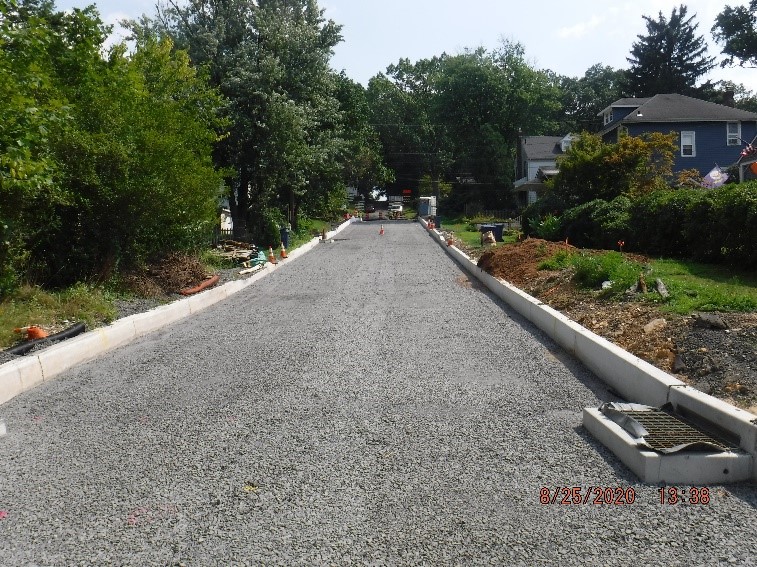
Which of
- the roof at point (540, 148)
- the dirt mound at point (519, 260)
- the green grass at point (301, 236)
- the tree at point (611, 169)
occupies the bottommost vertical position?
the green grass at point (301, 236)

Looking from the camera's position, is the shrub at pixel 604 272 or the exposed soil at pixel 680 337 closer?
the exposed soil at pixel 680 337

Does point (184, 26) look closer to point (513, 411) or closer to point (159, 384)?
point (159, 384)

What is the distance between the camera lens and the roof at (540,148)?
2391 inches

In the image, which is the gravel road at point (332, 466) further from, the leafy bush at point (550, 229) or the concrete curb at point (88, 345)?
the leafy bush at point (550, 229)

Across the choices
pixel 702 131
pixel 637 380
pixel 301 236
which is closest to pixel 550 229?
pixel 301 236

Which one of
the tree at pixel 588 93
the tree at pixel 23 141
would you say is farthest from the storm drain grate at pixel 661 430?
the tree at pixel 588 93

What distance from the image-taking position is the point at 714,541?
3.95m

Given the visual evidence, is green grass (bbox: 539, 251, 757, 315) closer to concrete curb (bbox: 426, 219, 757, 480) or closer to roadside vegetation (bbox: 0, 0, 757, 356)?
roadside vegetation (bbox: 0, 0, 757, 356)

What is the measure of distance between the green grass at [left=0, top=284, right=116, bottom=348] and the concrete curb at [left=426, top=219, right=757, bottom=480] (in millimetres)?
6528

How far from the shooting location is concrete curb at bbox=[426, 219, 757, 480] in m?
4.95

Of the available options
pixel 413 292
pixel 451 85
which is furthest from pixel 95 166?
pixel 451 85

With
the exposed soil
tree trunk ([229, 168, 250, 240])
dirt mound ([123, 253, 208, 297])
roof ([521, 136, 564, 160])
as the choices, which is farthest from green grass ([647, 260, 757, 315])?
roof ([521, 136, 564, 160])

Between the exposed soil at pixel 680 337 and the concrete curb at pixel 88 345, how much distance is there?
252 inches

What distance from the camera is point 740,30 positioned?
5266cm
